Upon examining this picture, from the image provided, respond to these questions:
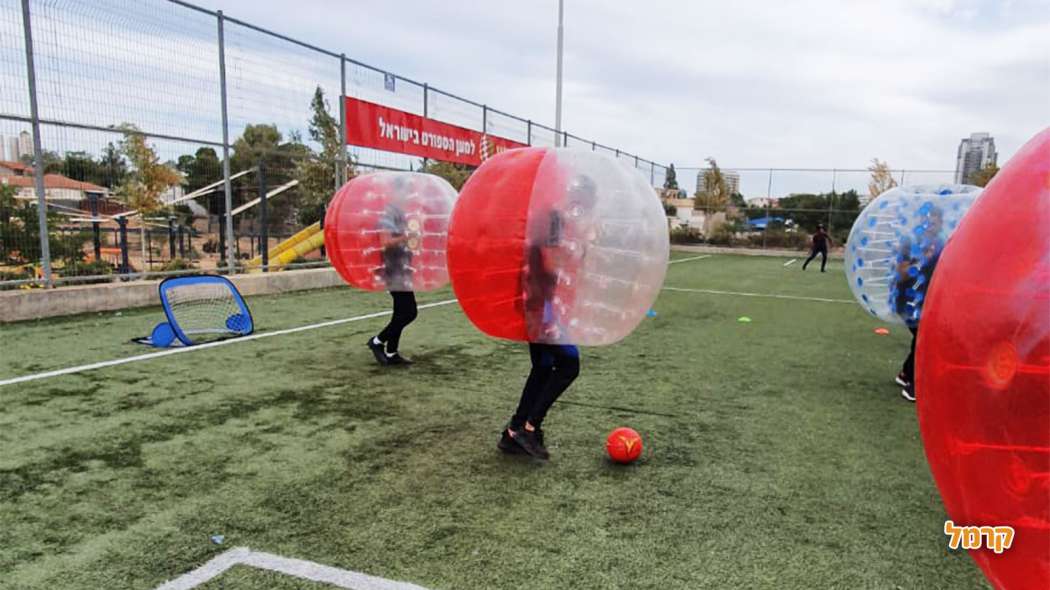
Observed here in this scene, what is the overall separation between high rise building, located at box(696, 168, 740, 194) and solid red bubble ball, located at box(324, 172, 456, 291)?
32103mm

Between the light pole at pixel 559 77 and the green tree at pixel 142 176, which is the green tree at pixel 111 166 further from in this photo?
the light pole at pixel 559 77

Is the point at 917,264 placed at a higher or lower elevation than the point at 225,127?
lower

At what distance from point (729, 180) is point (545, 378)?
34583mm

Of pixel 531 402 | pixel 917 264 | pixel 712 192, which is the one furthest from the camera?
pixel 712 192

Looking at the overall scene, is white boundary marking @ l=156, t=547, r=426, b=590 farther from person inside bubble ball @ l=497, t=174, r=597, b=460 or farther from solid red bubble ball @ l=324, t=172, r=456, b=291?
solid red bubble ball @ l=324, t=172, r=456, b=291

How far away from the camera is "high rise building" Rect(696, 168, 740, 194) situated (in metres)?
35.2

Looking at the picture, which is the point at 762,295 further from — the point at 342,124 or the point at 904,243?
the point at 342,124

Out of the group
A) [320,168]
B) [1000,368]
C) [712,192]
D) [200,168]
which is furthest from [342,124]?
[712,192]

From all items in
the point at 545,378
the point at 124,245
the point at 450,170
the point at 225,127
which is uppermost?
the point at 225,127

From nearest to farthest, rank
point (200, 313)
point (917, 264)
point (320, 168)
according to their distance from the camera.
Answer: point (917, 264), point (200, 313), point (320, 168)

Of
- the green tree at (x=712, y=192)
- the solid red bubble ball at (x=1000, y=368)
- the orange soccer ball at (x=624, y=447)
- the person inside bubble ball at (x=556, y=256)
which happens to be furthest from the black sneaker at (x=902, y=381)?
the green tree at (x=712, y=192)

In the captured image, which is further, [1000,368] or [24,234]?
[24,234]

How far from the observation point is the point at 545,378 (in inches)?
160

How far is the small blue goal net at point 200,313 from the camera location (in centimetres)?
686
